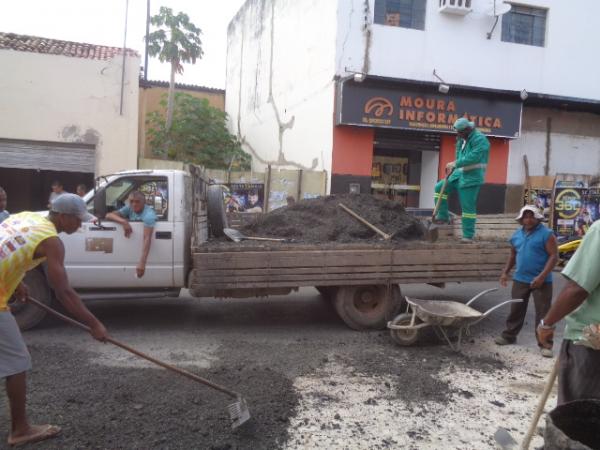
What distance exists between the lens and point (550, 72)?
1367cm

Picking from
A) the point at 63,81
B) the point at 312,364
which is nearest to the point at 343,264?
the point at 312,364

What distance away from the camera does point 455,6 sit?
12.1m

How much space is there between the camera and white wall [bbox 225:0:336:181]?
12.7m

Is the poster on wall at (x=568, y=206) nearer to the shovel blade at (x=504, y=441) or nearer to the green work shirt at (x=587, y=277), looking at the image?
the shovel blade at (x=504, y=441)

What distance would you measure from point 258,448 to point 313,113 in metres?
11.3

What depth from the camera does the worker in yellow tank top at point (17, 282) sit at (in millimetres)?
2809

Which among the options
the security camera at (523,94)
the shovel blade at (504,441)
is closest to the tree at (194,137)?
the security camera at (523,94)

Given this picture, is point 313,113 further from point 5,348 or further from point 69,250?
point 5,348

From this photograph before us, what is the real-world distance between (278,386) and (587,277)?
252 centimetres

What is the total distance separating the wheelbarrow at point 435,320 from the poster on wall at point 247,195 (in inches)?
319

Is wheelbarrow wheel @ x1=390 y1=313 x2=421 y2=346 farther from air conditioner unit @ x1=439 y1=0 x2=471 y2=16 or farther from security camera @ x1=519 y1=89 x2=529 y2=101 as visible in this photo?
security camera @ x1=519 y1=89 x2=529 y2=101

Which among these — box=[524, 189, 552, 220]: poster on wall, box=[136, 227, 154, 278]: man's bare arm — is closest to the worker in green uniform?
box=[136, 227, 154, 278]: man's bare arm

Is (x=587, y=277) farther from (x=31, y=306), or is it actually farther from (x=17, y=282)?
(x=31, y=306)

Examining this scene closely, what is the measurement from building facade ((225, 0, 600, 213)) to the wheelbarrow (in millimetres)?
7364
